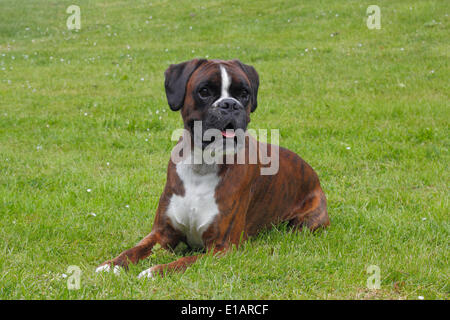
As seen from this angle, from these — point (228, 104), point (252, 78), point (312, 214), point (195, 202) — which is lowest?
point (312, 214)

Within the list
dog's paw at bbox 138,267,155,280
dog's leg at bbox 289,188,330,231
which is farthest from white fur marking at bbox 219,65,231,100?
dog's leg at bbox 289,188,330,231

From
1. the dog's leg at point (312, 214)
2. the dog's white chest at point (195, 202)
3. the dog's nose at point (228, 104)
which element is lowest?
the dog's leg at point (312, 214)

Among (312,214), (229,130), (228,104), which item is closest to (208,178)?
(229,130)

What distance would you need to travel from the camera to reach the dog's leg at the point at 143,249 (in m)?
4.22

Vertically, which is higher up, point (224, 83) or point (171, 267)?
point (224, 83)

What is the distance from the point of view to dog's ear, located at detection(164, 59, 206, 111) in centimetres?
426

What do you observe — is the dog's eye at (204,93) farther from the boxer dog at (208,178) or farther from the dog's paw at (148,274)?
the dog's paw at (148,274)

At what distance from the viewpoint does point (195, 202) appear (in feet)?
14.1

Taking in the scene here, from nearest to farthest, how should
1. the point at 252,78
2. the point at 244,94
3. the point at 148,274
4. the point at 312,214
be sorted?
the point at 148,274, the point at 244,94, the point at 252,78, the point at 312,214

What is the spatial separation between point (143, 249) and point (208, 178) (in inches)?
30.4

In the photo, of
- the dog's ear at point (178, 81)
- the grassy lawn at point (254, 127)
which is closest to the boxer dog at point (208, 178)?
the dog's ear at point (178, 81)

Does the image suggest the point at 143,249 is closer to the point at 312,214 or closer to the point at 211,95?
the point at 211,95

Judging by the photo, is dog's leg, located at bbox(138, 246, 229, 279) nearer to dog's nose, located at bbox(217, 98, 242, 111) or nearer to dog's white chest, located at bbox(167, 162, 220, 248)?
dog's white chest, located at bbox(167, 162, 220, 248)

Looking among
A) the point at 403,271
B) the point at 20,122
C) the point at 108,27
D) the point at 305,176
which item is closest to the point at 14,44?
the point at 108,27
